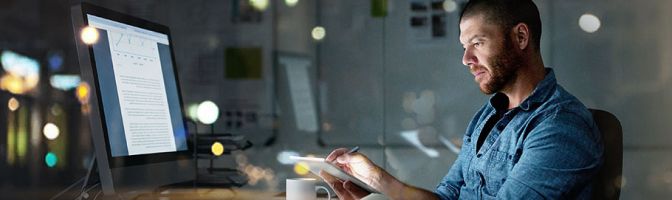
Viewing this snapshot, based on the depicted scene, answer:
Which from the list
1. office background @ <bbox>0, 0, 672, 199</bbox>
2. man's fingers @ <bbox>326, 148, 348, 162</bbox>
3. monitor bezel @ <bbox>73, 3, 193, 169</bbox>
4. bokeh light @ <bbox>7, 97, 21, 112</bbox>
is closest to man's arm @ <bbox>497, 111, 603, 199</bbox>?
man's fingers @ <bbox>326, 148, 348, 162</bbox>

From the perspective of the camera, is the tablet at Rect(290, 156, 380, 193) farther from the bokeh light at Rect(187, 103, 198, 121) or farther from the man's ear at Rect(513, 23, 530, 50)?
the bokeh light at Rect(187, 103, 198, 121)

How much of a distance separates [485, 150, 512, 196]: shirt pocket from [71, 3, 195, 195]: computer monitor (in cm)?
68

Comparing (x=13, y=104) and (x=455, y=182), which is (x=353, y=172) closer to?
(x=455, y=182)

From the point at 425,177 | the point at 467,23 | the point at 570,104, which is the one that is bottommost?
the point at 425,177

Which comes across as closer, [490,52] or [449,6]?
[490,52]

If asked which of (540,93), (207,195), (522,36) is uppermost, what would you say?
(522,36)

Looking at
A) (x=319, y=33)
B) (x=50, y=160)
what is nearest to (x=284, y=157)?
(x=319, y=33)

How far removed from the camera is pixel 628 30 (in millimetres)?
2703

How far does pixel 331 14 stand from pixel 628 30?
3.68 ft

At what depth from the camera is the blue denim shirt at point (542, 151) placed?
4.55 ft

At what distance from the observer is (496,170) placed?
5.11ft

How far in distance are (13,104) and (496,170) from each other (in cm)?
223

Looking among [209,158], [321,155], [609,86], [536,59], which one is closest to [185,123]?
[209,158]

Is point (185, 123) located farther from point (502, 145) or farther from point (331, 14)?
point (331, 14)
